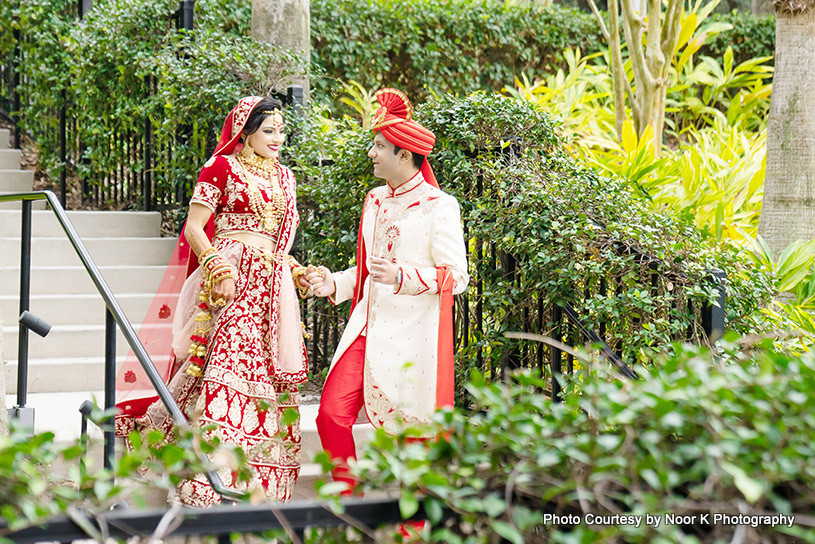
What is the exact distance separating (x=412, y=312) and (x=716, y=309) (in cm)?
127

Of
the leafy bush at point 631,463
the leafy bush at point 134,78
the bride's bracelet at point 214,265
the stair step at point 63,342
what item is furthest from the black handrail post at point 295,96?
the leafy bush at point 631,463

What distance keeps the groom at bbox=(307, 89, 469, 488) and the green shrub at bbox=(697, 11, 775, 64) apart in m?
9.18

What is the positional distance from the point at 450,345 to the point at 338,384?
53 centimetres

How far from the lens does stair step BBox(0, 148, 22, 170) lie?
24.7 ft

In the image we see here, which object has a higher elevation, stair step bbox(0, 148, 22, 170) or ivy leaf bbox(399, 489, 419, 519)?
stair step bbox(0, 148, 22, 170)

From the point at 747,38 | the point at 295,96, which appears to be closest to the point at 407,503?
the point at 295,96

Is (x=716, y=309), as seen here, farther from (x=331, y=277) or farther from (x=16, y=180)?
(x=16, y=180)

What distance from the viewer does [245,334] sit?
395 centimetres

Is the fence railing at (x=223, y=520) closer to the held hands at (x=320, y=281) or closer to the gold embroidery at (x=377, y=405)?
the gold embroidery at (x=377, y=405)

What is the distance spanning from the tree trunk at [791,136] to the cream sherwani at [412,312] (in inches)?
125

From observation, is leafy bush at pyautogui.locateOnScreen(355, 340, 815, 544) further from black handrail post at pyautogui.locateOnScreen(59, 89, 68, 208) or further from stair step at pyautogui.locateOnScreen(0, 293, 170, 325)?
black handrail post at pyautogui.locateOnScreen(59, 89, 68, 208)

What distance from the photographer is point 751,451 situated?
1.32 meters

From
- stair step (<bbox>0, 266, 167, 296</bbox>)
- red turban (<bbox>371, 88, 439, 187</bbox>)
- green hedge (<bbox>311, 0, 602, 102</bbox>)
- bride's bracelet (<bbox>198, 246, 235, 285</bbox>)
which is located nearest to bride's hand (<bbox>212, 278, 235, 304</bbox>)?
bride's bracelet (<bbox>198, 246, 235, 285</bbox>)

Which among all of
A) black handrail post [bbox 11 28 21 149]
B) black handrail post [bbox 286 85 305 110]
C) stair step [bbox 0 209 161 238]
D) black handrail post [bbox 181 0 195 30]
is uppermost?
black handrail post [bbox 181 0 195 30]
